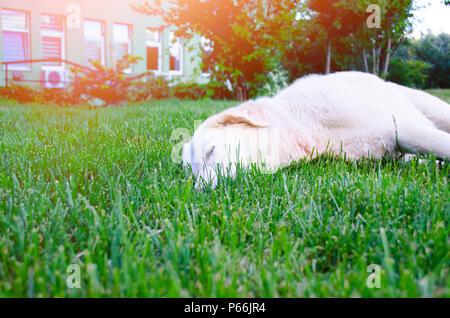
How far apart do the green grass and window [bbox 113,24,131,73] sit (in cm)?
1630

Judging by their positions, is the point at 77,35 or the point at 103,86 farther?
the point at 77,35

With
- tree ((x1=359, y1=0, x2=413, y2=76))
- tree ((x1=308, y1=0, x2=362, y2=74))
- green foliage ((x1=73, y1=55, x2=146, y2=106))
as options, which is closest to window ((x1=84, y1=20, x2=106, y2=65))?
green foliage ((x1=73, y1=55, x2=146, y2=106))

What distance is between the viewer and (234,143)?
2.56 m

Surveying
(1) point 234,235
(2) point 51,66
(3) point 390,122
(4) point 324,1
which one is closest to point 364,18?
(4) point 324,1

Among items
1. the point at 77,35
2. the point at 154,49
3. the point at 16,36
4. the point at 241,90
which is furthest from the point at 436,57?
the point at 16,36

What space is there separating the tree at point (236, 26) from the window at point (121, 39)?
766 cm

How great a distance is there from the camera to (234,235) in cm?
139

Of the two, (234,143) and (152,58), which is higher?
(152,58)

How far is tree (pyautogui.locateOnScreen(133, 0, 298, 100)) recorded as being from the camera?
9516 mm

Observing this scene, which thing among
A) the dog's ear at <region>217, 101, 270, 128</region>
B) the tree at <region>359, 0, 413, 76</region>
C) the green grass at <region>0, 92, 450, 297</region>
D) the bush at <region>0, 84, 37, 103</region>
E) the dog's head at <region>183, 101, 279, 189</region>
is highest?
the tree at <region>359, 0, 413, 76</region>

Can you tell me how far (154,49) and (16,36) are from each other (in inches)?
246

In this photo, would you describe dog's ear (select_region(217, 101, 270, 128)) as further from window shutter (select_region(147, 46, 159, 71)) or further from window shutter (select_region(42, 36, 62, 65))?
window shutter (select_region(147, 46, 159, 71))

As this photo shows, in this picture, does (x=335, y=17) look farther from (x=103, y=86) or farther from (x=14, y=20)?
(x=14, y=20)
